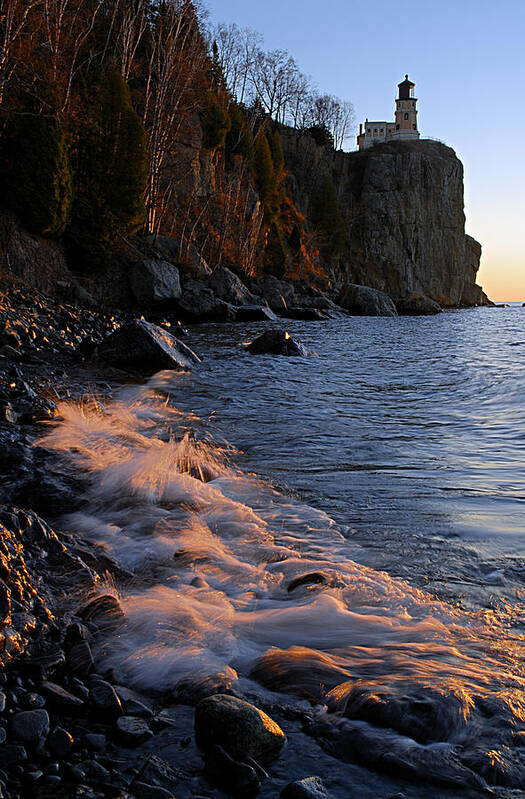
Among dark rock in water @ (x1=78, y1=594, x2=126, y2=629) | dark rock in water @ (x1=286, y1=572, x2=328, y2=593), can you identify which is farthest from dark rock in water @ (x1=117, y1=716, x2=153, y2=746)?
dark rock in water @ (x1=286, y1=572, x2=328, y2=593)

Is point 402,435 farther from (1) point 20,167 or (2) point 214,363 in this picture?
(1) point 20,167

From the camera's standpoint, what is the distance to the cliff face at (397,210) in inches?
2635

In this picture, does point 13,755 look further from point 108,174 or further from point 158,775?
point 108,174

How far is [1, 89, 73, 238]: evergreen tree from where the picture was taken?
1560 cm

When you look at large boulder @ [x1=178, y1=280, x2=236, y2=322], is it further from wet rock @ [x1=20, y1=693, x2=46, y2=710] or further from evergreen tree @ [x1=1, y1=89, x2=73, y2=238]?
wet rock @ [x1=20, y1=693, x2=46, y2=710]

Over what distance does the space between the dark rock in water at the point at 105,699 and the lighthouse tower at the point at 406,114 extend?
94.7m

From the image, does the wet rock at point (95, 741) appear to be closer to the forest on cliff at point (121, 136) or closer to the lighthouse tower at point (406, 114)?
the forest on cliff at point (121, 136)

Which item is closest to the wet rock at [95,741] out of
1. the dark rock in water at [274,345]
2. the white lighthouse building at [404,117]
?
the dark rock in water at [274,345]

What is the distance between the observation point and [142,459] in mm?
5109

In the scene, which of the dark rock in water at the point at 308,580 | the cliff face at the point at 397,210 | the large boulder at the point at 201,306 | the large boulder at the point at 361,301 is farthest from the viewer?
the cliff face at the point at 397,210

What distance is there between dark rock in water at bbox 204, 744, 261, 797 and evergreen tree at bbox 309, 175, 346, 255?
206 feet

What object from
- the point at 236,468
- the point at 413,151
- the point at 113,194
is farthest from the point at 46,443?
the point at 413,151

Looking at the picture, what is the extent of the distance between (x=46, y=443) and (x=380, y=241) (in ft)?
230

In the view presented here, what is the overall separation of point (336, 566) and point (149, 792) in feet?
6.29
